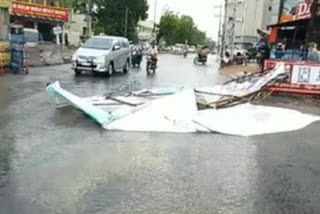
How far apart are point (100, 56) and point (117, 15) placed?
53.7 m

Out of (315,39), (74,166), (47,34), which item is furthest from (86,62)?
(47,34)

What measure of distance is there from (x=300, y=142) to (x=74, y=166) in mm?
4779

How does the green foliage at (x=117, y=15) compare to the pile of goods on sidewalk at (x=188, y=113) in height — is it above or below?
above

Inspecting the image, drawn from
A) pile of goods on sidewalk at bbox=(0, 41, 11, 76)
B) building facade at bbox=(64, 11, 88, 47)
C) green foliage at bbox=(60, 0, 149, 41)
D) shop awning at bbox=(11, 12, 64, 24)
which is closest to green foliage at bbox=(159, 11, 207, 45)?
building facade at bbox=(64, 11, 88, 47)

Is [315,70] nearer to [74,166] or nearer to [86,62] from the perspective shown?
[86,62]

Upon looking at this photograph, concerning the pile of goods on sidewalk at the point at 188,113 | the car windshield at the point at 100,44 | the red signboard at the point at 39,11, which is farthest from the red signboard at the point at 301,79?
the red signboard at the point at 39,11

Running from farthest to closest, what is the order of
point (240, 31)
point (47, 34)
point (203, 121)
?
point (240, 31) < point (47, 34) < point (203, 121)

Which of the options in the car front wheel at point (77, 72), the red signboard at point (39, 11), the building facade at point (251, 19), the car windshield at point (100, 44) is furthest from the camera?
the building facade at point (251, 19)

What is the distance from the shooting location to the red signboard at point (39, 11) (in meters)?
55.9

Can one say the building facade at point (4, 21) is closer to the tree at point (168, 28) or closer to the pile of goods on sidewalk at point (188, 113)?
the pile of goods on sidewalk at point (188, 113)

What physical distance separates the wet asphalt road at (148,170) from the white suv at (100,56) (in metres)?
13.3

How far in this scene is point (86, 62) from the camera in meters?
24.8

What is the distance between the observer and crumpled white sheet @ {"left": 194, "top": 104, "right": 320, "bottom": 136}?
437 inches

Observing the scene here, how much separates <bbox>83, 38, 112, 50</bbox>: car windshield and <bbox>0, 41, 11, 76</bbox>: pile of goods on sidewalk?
3.93 metres
